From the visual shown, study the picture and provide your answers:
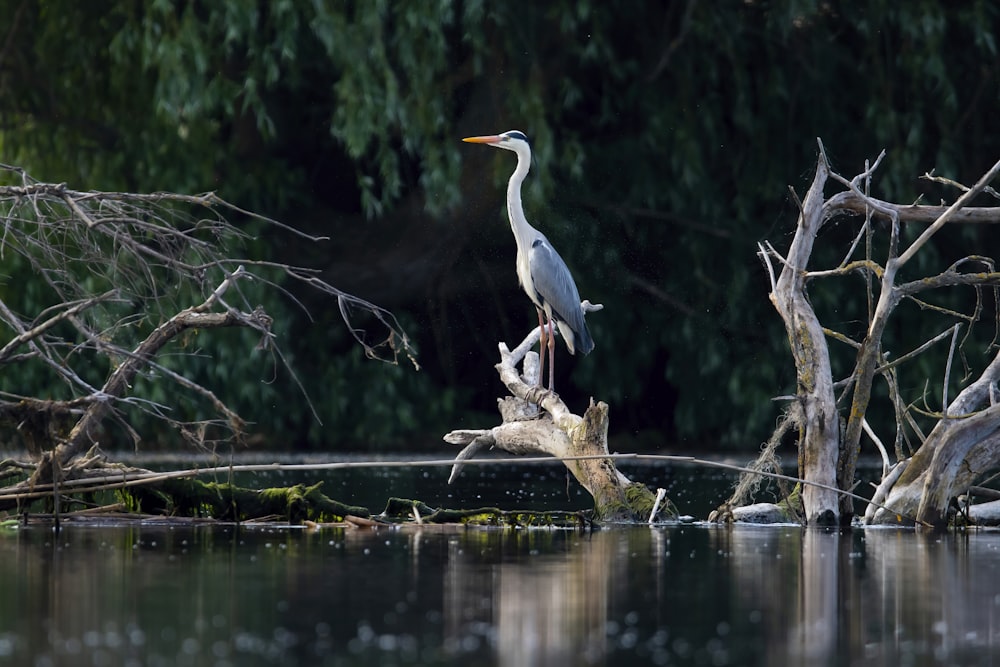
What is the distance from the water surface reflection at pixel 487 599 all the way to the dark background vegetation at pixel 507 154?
5.81 m

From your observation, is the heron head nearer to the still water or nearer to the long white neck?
the long white neck

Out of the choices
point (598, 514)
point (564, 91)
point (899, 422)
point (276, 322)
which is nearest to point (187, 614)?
point (598, 514)

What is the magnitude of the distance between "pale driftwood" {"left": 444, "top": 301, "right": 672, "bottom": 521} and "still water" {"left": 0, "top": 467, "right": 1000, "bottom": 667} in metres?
0.53

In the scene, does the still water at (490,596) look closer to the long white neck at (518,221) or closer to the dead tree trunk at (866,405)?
the dead tree trunk at (866,405)

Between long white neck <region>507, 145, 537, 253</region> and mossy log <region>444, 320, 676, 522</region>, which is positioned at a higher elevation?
long white neck <region>507, 145, 537, 253</region>

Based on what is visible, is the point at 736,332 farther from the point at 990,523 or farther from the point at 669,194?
the point at 990,523

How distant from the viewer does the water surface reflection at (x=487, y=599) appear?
4418 mm

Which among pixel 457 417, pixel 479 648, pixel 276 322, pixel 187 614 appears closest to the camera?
pixel 479 648

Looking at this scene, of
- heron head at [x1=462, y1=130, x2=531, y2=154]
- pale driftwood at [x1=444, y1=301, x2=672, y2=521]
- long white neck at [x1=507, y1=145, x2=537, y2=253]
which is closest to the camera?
pale driftwood at [x1=444, y1=301, x2=672, y2=521]

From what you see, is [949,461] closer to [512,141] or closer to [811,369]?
[811,369]

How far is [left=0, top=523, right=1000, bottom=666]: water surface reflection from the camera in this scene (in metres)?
4.42

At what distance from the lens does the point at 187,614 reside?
16.3 ft

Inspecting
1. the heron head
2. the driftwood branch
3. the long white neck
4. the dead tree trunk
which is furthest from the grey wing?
the driftwood branch

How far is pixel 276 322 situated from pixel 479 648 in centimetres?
896
